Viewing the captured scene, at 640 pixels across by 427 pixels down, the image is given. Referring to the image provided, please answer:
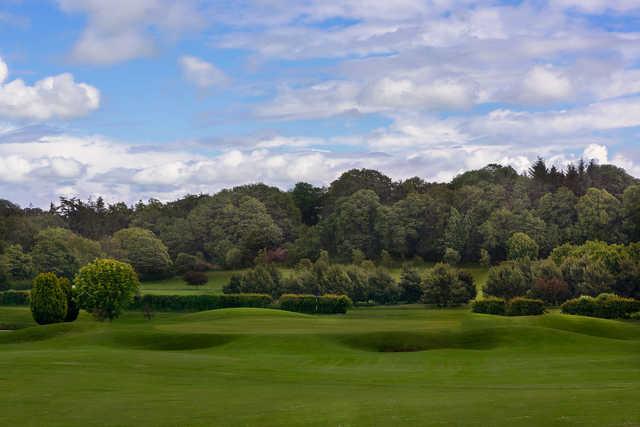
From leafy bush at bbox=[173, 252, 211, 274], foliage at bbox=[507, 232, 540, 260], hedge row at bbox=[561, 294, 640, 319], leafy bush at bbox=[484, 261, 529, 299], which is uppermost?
foliage at bbox=[507, 232, 540, 260]

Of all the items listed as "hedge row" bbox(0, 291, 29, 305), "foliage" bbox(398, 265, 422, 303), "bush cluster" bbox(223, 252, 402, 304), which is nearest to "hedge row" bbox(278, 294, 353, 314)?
"bush cluster" bbox(223, 252, 402, 304)

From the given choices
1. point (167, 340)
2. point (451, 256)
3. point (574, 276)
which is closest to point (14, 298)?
point (167, 340)

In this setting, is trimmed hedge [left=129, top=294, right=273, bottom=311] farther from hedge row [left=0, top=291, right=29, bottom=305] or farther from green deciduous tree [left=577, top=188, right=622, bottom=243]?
green deciduous tree [left=577, top=188, right=622, bottom=243]

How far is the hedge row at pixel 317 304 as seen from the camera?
82062 millimetres

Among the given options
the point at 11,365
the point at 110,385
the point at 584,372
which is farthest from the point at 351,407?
the point at 11,365

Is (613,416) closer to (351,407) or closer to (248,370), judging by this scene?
(351,407)

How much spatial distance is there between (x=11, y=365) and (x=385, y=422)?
20.2 meters

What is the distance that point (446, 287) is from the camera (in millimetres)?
84938

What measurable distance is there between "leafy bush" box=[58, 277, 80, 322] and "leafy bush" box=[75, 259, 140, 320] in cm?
→ 69

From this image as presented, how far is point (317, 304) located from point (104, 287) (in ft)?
74.5

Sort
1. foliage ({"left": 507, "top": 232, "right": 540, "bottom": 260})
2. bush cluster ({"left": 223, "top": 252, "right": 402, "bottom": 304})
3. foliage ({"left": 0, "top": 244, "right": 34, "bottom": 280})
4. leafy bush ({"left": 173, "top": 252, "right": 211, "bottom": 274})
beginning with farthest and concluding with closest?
leafy bush ({"left": 173, "top": 252, "right": 211, "bottom": 274}) < foliage ({"left": 0, "top": 244, "right": 34, "bottom": 280}) < foliage ({"left": 507, "top": 232, "right": 540, "bottom": 260}) < bush cluster ({"left": 223, "top": 252, "right": 402, "bottom": 304})

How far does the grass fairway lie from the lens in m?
21.4

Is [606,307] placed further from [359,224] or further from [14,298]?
[14,298]

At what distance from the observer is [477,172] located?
13512 cm
